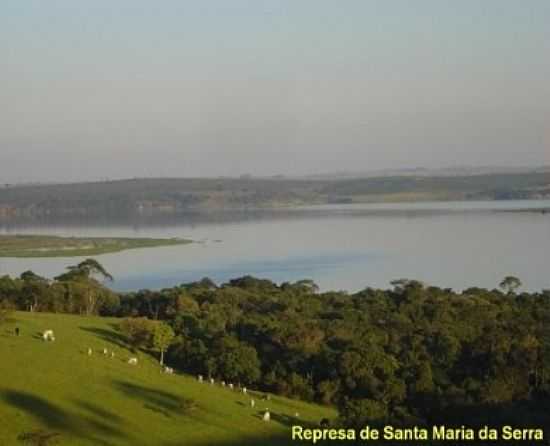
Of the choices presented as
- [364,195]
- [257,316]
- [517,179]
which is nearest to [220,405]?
[257,316]

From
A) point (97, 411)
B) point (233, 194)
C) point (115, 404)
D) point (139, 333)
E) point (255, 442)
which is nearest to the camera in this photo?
point (255, 442)

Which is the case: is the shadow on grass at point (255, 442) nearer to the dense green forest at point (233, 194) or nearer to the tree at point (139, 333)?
the tree at point (139, 333)

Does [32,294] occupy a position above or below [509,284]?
above

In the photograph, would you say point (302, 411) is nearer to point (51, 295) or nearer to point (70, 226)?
point (51, 295)

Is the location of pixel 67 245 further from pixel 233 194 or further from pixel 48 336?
pixel 233 194

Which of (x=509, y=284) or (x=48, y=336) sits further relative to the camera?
(x=509, y=284)

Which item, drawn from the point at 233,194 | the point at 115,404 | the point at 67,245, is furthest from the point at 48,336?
the point at 233,194

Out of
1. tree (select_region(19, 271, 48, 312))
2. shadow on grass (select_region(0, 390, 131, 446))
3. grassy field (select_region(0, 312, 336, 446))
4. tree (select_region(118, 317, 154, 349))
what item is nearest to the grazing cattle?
grassy field (select_region(0, 312, 336, 446))
